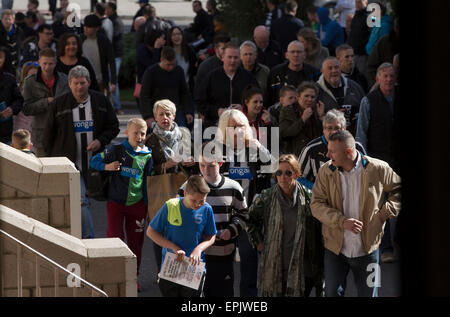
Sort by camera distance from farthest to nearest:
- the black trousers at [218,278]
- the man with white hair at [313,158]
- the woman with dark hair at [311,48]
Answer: the woman with dark hair at [311,48], the man with white hair at [313,158], the black trousers at [218,278]

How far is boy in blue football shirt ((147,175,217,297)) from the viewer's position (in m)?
6.11

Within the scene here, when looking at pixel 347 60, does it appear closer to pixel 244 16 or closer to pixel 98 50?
pixel 98 50

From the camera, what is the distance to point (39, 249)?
6.40m

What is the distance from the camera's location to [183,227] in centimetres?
616

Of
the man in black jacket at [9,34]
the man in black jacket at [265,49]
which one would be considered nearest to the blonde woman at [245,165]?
the man in black jacket at [265,49]

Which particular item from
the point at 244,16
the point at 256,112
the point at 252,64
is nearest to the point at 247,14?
the point at 244,16

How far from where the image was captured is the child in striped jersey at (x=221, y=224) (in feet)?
21.3

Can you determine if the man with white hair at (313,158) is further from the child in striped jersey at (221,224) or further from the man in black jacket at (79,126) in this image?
the man in black jacket at (79,126)

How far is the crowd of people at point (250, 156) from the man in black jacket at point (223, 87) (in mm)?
14

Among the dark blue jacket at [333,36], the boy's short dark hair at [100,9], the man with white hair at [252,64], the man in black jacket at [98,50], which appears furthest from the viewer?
the boy's short dark hair at [100,9]

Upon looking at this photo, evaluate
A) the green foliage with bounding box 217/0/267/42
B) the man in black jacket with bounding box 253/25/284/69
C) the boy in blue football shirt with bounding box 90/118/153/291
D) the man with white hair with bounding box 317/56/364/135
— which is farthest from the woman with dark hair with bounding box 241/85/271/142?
the green foliage with bounding box 217/0/267/42

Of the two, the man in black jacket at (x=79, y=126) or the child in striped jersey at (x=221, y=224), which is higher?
the man in black jacket at (x=79, y=126)

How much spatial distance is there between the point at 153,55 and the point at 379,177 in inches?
349

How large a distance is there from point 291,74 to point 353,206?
172 inches
